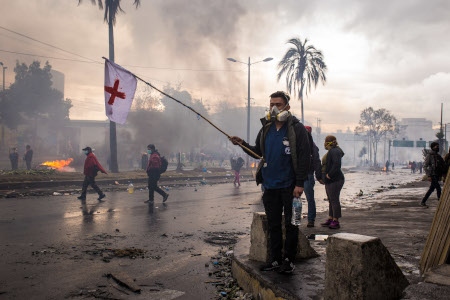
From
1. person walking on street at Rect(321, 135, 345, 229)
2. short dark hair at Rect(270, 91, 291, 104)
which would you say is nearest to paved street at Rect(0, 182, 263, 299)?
person walking on street at Rect(321, 135, 345, 229)

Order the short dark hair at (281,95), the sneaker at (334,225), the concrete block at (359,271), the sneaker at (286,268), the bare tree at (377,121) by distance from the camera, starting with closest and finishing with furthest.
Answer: the concrete block at (359,271)
the sneaker at (286,268)
the short dark hair at (281,95)
the sneaker at (334,225)
the bare tree at (377,121)

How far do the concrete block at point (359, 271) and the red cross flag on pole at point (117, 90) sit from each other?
17.8 ft

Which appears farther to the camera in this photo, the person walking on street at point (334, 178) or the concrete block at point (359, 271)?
the person walking on street at point (334, 178)

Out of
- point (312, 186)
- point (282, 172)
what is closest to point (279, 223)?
point (282, 172)

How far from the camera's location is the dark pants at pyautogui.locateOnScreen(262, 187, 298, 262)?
3.77 meters

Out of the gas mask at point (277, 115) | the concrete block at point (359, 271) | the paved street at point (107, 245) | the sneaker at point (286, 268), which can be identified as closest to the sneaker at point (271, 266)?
the sneaker at point (286, 268)

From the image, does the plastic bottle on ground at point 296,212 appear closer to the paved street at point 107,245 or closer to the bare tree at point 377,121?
the paved street at point 107,245

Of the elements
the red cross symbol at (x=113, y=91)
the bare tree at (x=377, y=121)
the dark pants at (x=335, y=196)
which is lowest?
the dark pants at (x=335, y=196)

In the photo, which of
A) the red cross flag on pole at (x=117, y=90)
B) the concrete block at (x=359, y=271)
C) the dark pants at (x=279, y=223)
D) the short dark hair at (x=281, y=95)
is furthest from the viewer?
the red cross flag on pole at (x=117, y=90)

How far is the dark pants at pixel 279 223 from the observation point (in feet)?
12.4

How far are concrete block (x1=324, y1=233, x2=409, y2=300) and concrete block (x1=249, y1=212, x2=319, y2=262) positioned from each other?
4.24 feet

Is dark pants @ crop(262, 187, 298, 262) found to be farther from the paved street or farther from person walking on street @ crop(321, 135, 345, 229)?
person walking on street @ crop(321, 135, 345, 229)

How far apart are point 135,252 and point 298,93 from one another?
26.1 meters

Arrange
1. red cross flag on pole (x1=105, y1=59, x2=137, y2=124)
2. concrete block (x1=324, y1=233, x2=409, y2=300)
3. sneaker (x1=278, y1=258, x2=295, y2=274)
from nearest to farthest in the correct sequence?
concrete block (x1=324, y1=233, x2=409, y2=300) < sneaker (x1=278, y1=258, x2=295, y2=274) < red cross flag on pole (x1=105, y1=59, x2=137, y2=124)
